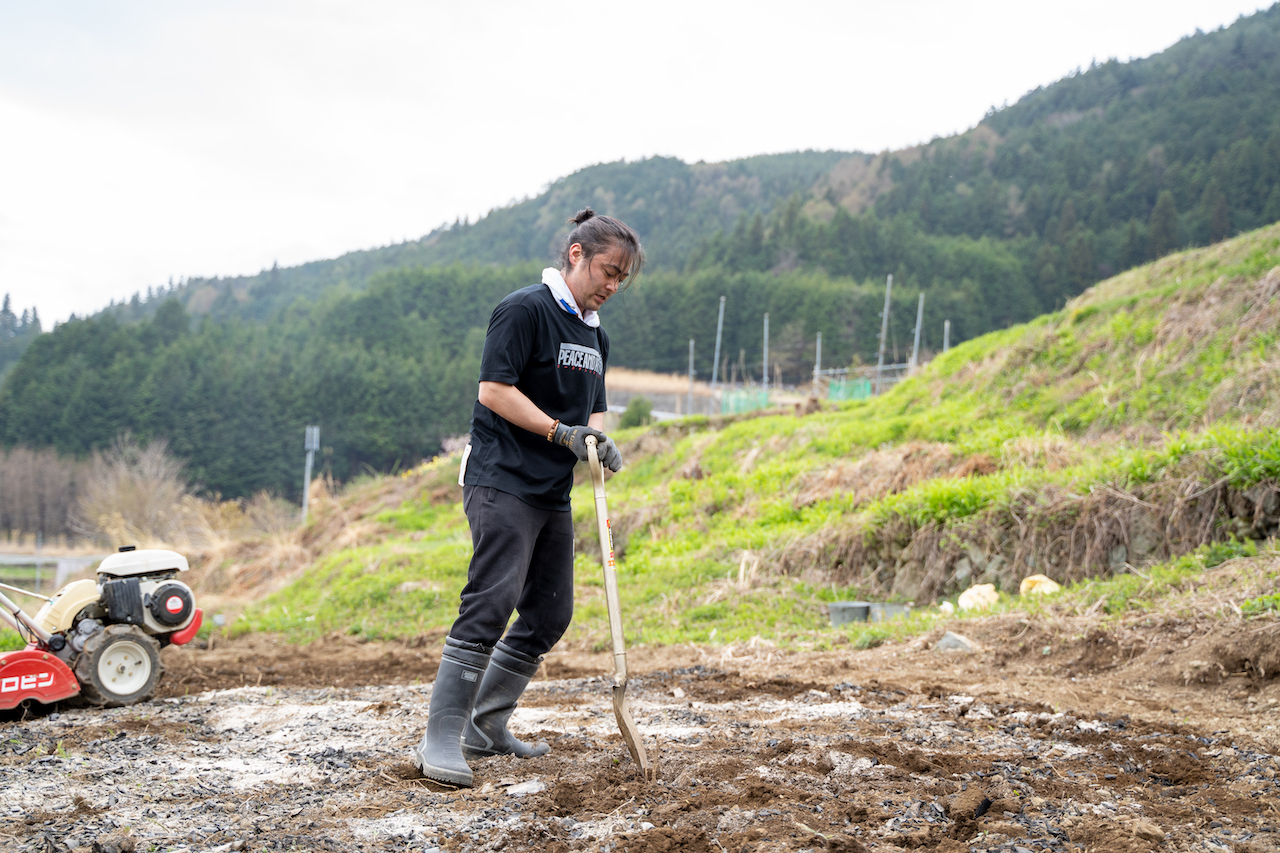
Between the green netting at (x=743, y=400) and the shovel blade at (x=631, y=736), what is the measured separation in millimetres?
21692

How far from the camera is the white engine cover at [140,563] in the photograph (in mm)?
4488

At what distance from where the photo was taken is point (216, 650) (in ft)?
24.6

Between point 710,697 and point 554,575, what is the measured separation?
5.01 ft

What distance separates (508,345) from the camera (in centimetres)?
289

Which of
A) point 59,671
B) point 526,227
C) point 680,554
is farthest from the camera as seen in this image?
point 526,227

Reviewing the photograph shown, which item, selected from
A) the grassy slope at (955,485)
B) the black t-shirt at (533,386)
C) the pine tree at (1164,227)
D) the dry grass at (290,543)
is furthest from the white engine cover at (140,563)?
the pine tree at (1164,227)

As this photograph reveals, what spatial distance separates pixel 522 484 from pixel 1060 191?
244ft

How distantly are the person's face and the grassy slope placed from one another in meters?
3.86

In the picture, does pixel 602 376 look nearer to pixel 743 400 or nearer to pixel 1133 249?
pixel 743 400

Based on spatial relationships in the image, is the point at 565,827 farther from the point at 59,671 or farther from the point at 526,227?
the point at 526,227

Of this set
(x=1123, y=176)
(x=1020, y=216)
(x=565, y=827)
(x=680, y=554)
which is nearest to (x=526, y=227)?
(x=1020, y=216)

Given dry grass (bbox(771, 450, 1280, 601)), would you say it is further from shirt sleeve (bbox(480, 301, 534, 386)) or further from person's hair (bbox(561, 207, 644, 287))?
shirt sleeve (bbox(480, 301, 534, 386))

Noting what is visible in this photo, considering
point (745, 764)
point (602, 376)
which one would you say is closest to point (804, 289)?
point (602, 376)

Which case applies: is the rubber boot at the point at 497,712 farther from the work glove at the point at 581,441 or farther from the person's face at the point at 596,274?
the person's face at the point at 596,274
